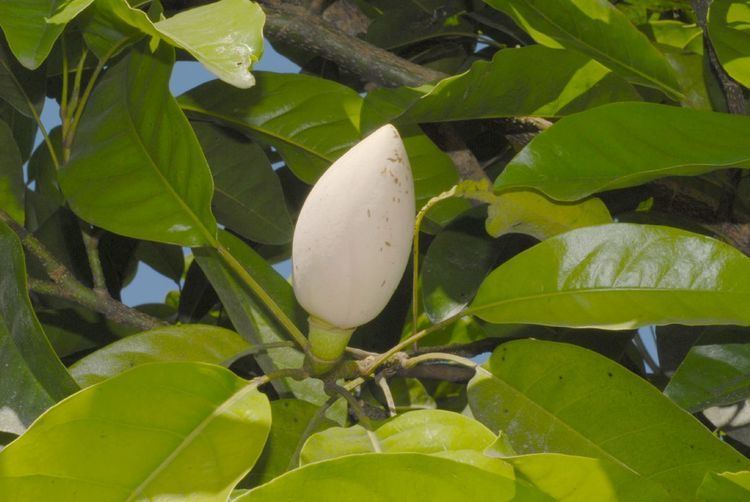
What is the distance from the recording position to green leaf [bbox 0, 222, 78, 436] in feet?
2.47

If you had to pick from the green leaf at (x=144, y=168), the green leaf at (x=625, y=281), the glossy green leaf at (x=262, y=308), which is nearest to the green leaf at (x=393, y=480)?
the green leaf at (x=625, y=281)

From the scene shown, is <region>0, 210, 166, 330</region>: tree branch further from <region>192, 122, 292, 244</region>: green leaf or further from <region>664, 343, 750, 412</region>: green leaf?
<region>664, 343, 750, 412</region>: green leaf

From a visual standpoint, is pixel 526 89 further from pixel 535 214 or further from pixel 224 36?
pixel 224 36

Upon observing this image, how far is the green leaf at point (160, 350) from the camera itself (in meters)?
0.89

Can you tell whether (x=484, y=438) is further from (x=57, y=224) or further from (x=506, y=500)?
(x=57, y=224)

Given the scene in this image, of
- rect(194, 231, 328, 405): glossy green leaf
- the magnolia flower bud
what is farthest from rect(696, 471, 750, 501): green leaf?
rect(194, 231, 328, 405): glossy green leaf

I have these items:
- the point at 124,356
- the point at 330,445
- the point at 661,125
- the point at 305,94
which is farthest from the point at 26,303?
the point at 661,125

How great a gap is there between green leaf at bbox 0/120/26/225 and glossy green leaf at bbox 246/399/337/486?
16.4 inches

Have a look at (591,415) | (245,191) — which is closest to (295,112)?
(245,191)

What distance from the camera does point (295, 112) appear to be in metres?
1.09

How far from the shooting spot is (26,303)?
787 mm

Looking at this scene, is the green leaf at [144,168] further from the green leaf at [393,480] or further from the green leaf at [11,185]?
the green leaf at [393,480]

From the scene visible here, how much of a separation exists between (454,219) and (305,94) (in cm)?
21

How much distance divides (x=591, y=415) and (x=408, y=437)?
17 centimetres
